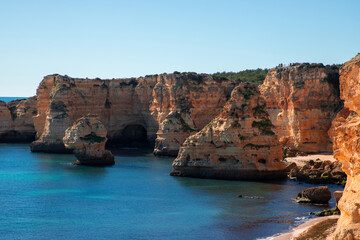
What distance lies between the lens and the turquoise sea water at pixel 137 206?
28.6m

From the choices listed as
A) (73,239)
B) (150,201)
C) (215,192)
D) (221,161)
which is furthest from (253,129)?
(73,239)

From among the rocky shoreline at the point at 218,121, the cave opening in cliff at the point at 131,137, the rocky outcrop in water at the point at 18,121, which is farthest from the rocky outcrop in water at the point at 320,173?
the rocky outcrop in water at the point at 18,121

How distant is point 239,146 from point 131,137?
44.8 metres

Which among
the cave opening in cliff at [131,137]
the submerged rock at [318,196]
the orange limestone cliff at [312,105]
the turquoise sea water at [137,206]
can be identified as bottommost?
the turquoise sea water at [137,206]

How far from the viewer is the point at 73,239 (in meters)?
26.9

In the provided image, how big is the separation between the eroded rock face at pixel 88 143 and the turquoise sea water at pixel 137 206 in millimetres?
4744

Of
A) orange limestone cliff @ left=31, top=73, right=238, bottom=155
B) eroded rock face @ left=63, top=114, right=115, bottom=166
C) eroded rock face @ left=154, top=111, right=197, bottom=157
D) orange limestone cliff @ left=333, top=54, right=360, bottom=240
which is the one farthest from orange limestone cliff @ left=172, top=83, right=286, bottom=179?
orange limestone cliff @ left=333, top=54, right=360, bottom=240

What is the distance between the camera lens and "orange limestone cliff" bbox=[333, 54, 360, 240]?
16.9 m

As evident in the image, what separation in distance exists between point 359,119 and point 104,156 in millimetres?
43811

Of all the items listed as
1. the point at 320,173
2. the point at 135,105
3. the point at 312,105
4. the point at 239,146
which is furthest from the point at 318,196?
the point at 135,105

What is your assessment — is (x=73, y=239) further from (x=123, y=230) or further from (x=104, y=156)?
(x=104, y=156)

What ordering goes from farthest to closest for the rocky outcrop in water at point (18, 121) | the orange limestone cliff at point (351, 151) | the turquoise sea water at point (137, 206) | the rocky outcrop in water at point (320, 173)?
the rocky outcrop in water at point (18, 121)
the rocky outcrop in water at point (320, 173)
the turquoise sea water at point (137, 206)
the orange limestone cliff at point (351, 151)

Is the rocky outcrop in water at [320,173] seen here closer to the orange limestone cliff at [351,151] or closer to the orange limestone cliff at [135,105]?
the orange limestone cliff at [135,105]

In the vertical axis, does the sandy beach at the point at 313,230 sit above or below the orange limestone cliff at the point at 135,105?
below
